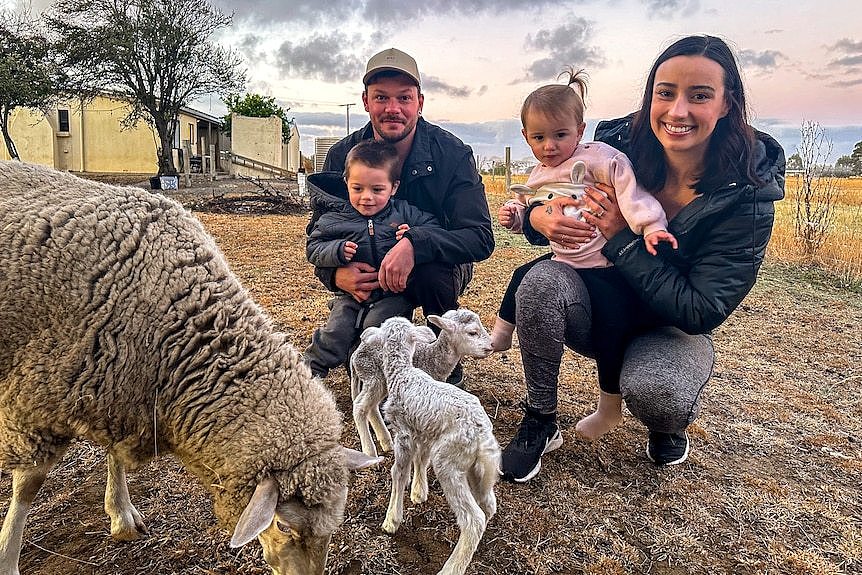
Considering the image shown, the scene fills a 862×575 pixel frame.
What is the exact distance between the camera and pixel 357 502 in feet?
10.4

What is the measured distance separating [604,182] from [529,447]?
1772mm

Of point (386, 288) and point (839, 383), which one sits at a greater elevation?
point (386, 288)

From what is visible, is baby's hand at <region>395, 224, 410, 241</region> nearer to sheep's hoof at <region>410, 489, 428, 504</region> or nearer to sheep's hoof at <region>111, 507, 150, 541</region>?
sheep's hoof at <region>410, 489, 428, 504</region>

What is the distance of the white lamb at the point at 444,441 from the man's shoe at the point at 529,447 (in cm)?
69

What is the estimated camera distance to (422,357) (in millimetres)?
3506

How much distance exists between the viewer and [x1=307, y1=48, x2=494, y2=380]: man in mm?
4043

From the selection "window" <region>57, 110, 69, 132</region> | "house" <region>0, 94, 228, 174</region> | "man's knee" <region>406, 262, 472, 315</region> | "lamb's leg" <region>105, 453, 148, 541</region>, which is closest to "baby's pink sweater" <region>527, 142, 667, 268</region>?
"man's knee" <region>406, 262, 472, 315</region>

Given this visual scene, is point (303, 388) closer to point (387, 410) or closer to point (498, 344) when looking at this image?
point (387, 410)

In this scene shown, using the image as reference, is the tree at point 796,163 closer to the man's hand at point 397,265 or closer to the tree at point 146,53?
the man's hand at point 397,265

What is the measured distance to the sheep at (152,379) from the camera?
226 cm

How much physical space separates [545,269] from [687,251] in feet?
2.80

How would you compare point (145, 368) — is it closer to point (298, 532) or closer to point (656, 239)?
point (298, 532)

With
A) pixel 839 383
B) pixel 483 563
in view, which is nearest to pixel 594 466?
pixel 483 563

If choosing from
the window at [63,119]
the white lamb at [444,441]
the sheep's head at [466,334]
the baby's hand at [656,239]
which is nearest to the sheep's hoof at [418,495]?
the white lamb at [444,441]
